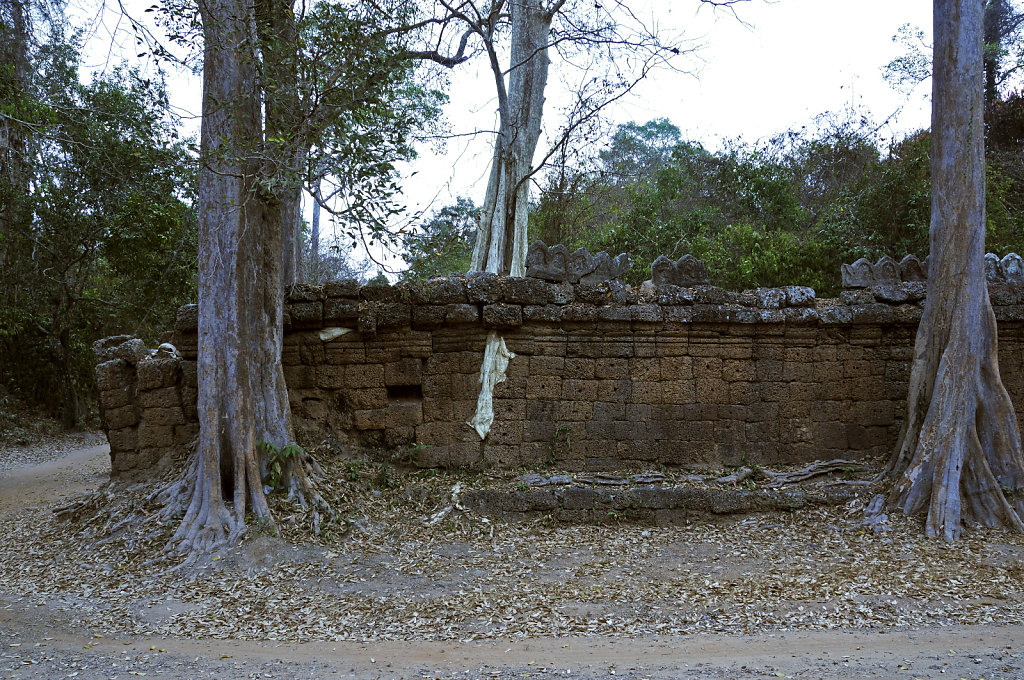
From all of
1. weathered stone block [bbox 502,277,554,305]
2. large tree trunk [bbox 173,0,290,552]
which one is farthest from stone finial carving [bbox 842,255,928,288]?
large tree trunk [bbox 173,0,290,552]

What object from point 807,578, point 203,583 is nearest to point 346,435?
point 203,583

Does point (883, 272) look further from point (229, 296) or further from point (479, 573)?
point (229, 296)

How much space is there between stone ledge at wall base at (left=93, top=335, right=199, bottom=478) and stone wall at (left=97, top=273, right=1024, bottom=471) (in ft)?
0.52

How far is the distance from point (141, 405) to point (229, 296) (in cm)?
151

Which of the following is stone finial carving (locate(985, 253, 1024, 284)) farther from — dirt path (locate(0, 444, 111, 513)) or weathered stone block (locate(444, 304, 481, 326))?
dirt path (locate(0, 444, 111, 513))

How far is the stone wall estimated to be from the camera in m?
7.01

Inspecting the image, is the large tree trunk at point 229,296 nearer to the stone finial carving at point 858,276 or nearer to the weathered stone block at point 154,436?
the weathered stone block at point 154,436

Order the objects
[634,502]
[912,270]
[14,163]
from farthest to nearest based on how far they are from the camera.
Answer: [14,163]
[912,270]
[634,502]

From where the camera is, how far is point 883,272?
745cm

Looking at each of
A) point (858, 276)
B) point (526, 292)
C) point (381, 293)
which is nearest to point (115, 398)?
point (381, 293)

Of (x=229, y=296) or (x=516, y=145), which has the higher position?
(x=516, y=145)

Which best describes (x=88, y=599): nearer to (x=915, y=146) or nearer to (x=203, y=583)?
(x=203, y=583)

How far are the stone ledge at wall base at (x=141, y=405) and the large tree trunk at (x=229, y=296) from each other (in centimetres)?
80

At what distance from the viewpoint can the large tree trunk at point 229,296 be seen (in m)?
5.83
